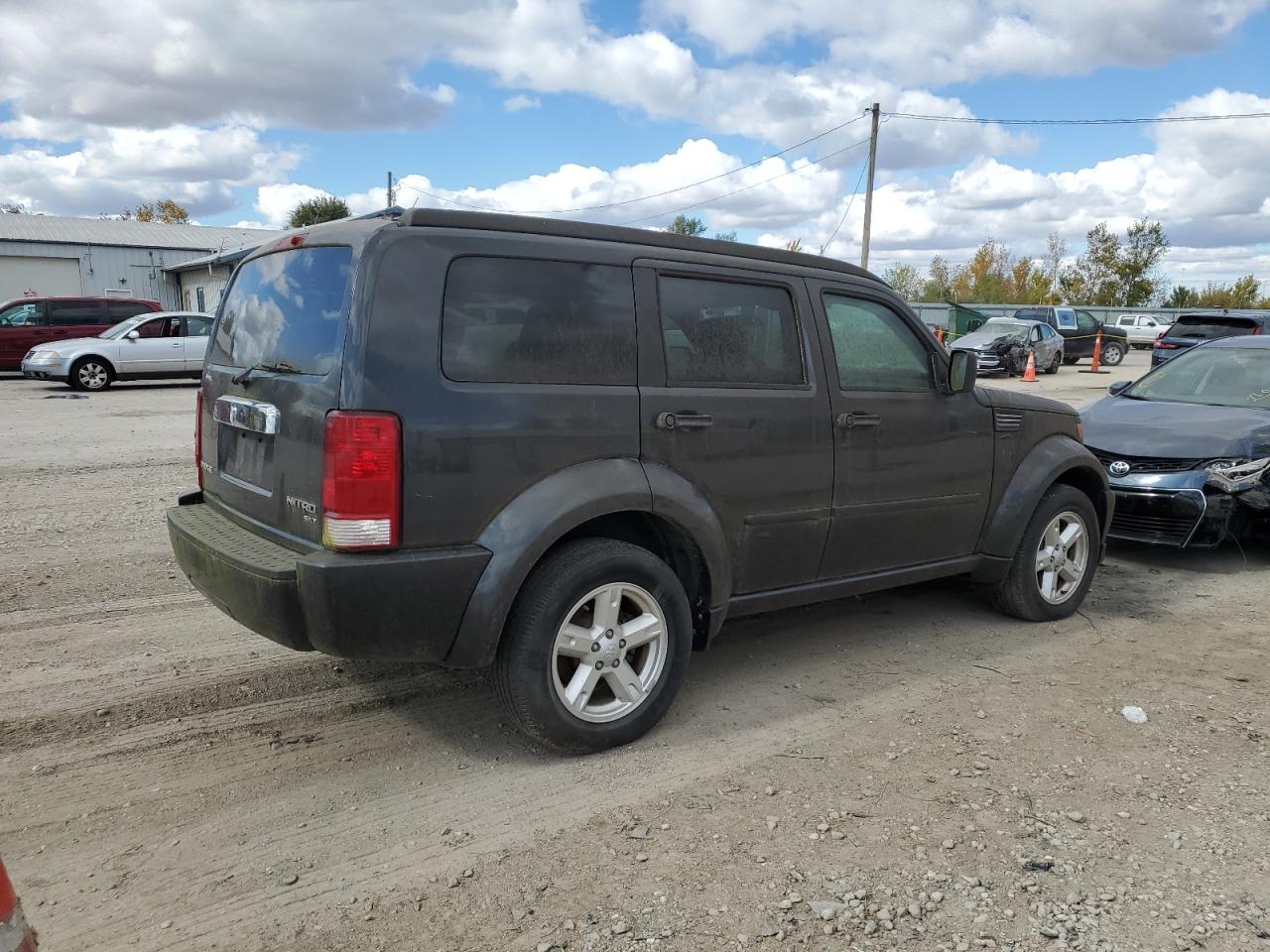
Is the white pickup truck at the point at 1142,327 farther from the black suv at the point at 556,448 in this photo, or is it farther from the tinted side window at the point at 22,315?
the black suv at the point at 556,448

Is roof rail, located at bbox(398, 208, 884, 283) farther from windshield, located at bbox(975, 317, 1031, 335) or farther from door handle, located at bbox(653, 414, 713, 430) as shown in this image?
windshield, located at bbox(975, 317, 1031, 335)

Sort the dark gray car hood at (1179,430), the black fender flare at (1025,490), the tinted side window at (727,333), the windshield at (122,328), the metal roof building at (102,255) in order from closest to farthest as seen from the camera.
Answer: the tinted side window at (727,333) < the black fender flare at (1025,490) < the dark gray car hood at (1179,430) < the windshield at (122,328) < the metal roof building at (102,255)

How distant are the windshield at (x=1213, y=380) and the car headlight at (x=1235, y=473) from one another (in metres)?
0.87

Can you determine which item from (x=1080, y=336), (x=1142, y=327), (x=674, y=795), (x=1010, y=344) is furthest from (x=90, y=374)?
(x=1142, y=327)

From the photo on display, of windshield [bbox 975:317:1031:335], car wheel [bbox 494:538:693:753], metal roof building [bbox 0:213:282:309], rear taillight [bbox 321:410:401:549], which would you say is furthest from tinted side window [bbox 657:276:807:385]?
metal roof building [bbox 0:213:282:309]

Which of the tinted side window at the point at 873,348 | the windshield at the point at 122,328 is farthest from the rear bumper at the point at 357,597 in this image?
the windshield at the point at 122,328

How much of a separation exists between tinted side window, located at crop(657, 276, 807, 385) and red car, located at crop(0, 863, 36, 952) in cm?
262

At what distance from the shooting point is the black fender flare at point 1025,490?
491 centimetres

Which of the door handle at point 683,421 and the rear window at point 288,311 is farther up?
the rear window at point 288,311

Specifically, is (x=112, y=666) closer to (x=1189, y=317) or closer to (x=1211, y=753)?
(x=1211, y=753)

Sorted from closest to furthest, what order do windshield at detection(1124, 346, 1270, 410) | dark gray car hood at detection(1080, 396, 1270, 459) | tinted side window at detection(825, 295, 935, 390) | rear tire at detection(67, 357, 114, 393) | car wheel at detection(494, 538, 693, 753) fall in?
1. car wheel at detection(494, 538, 693, 753)
2. tinted side window at detection(825, 295, 935, 390)
3. dark gray car hood at detection(1080, 396, 1270, 459)
4. windshield at detection(1124, 346, 1270, 410)
5. rear tire at detection(67, 357, 114, 393)

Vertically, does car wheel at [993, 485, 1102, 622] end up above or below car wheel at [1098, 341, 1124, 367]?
below

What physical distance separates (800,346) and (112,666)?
3.42 metres

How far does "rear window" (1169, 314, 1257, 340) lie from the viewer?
20.1m
